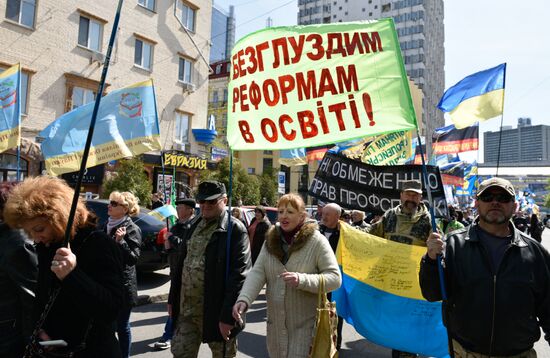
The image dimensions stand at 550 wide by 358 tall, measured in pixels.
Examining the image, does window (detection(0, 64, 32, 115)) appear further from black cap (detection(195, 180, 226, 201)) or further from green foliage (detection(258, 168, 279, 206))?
green foliage (detection(258, 168, 279, 206))

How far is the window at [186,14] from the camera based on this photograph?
962 inches

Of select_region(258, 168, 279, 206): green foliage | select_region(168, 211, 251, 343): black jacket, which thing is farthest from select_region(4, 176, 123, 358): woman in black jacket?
select_region(258, 168, 279, 206): green foliage

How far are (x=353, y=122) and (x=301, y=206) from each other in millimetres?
802

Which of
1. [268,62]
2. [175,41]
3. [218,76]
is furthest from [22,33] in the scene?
[218,76]

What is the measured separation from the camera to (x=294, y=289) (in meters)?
3.10

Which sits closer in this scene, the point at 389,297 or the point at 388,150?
the point at 389,297

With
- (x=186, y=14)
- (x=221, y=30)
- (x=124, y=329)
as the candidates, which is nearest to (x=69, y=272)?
(x=124, y=329)

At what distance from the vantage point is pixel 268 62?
376 centimetres

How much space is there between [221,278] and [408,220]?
218cm

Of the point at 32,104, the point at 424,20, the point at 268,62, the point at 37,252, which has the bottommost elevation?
the point at 37,252

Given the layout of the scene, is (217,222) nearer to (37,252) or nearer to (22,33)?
(37,252)

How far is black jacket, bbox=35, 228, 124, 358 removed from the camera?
6.68 feet

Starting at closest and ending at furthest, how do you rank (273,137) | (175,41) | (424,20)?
(273,137)
(175,41)
(424,20)

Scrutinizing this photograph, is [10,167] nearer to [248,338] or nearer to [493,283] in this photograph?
[248,338]
